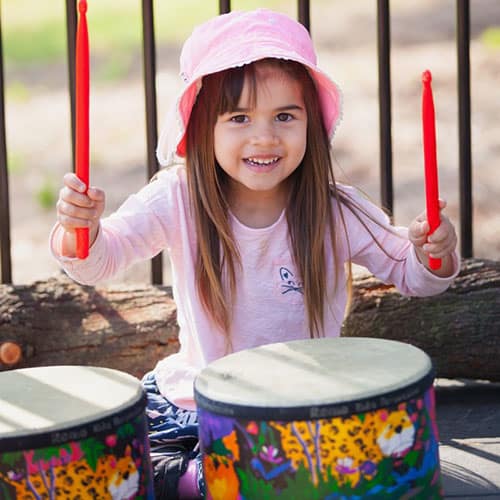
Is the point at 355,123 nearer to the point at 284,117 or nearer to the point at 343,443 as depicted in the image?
the point at 284,117

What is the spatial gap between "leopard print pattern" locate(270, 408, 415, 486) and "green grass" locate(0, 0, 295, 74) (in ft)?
18.5

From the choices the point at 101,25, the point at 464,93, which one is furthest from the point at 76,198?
the point at 101,25

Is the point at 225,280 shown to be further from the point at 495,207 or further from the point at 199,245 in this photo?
the point at 495,207

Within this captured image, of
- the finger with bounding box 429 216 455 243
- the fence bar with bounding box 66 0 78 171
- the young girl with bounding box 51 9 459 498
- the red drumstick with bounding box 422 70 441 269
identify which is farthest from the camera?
the fence bar with bounding box 66 0 78 171

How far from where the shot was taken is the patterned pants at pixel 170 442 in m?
2.11

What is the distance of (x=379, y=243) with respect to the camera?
235 cm

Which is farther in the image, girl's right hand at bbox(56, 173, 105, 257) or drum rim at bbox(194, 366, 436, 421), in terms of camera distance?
girl's right hand at bbox(56, 173, 105, 257)

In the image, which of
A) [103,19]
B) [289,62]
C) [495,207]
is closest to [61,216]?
[289,62]

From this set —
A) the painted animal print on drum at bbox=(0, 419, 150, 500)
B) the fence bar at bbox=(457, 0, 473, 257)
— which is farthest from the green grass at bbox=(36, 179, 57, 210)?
the painted animal print on drum at bbox=(0, 419, 150, 500)

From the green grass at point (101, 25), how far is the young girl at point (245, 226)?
15.9 feet

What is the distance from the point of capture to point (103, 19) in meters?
8.29

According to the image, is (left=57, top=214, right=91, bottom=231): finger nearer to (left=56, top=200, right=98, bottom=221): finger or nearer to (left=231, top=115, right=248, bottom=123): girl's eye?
(left=56, top=200, right=98, bottom=221): finger

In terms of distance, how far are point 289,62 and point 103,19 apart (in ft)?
20.7

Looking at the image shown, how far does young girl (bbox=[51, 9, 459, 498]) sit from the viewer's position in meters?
2.18
